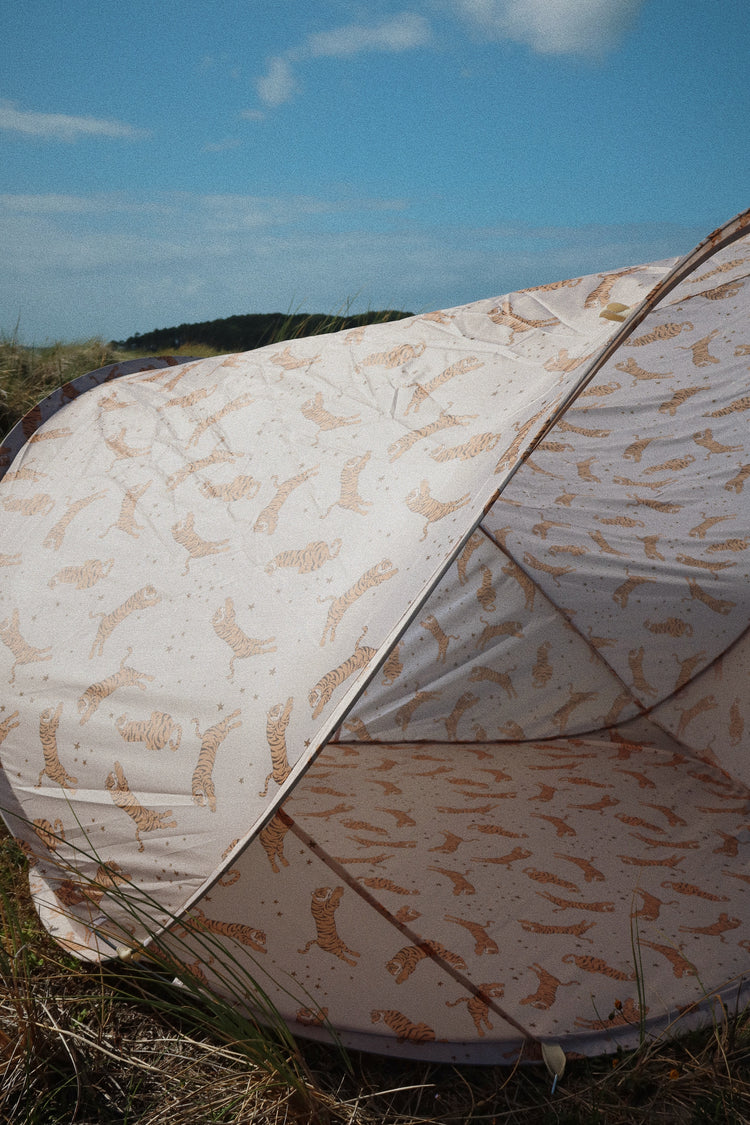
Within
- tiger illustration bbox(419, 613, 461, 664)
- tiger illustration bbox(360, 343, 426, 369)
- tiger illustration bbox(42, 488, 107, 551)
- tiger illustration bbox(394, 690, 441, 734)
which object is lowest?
tiger illustration bbox(394, 690, 441, 734)

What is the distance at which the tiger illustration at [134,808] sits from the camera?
146 centimetres

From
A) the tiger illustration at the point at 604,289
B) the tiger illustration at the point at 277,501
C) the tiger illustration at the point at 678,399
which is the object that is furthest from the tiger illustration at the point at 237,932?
the tiger illustration at the point at 678,399

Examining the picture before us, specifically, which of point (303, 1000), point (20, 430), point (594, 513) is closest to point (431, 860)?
point (303, 1000)

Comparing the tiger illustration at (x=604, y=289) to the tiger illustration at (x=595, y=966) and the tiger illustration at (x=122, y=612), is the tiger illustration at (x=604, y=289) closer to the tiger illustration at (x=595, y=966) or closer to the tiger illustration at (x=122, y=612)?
the tiger illustration at (x=122, y=612)

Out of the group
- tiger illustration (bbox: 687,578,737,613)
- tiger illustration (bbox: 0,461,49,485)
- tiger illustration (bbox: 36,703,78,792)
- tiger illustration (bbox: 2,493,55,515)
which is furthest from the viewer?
tiger illustration (bbox: 687,578,737,613)

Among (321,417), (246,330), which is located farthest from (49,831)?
(246,330)

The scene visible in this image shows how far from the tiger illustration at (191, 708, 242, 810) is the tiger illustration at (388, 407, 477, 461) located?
1.77ft

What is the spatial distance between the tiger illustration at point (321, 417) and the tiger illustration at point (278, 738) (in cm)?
61

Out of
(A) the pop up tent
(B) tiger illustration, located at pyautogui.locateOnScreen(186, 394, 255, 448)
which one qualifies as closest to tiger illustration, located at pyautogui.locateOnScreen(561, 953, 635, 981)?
(A) the pop up tent

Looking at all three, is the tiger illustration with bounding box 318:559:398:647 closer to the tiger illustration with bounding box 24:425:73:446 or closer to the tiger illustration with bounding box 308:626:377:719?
the tiger illustration with bounding box 308:626:377:719

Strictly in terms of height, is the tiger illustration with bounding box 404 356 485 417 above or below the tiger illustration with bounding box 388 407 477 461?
above

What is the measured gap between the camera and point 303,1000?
5.43 feet

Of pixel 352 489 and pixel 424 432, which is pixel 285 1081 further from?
pixel 424 432

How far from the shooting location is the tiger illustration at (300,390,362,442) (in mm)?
1759
